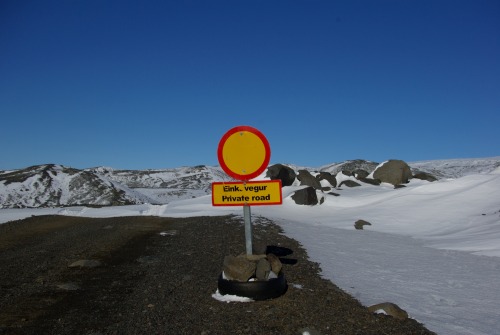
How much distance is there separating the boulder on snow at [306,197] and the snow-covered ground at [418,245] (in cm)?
41

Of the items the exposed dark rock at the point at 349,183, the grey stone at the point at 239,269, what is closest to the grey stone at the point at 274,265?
the grey stone at the point at 239,269

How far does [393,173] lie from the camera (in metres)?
32.3

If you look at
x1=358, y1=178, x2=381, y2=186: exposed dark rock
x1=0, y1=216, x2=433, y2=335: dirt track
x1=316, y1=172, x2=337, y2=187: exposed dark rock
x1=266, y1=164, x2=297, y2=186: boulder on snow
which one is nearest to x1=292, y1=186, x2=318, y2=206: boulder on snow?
x1=266, y1=164, x2=297, y2=186: boulder on snow

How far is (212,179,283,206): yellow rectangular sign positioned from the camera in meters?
5.90

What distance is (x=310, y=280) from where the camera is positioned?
22.3ft

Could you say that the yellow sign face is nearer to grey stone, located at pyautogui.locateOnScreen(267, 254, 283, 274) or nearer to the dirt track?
grey stone, located at pyautogui.locateOnScreen(267, 254, 283, 274)

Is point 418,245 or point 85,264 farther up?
point 85,264

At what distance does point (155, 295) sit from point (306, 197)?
57.8 ft

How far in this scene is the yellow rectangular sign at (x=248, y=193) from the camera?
5898 mm

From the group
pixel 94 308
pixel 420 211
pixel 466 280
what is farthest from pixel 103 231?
pixel 420 211

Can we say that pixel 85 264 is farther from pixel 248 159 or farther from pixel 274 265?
pixel 248 159

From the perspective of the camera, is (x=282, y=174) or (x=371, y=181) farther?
(x=371, y=181)

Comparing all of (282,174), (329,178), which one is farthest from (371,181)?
(282,174)

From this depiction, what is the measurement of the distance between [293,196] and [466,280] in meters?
16.2
